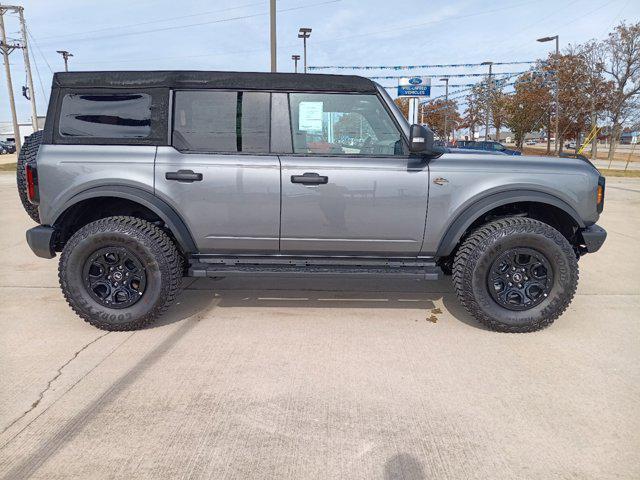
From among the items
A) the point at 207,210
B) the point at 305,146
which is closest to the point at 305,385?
the point at 207,210

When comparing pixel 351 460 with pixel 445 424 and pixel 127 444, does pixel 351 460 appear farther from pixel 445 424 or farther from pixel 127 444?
pixel 127 444

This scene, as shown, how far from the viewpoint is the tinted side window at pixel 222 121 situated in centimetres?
373

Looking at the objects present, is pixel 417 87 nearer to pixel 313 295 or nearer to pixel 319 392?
pixel 313 295

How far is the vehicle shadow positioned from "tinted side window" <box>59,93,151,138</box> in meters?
1.62

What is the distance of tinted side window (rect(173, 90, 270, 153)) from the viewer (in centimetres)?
373

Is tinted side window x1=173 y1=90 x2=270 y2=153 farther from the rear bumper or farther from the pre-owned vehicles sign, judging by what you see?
the pre-owned vehicles sign

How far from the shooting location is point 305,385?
3004mm

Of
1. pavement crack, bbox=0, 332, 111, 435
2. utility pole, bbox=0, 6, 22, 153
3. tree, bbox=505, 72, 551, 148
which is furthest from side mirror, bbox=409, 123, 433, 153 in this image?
tree, bbox=505, 72, 551, 148

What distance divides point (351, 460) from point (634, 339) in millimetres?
2750

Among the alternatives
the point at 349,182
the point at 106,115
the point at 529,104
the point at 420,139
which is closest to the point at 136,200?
the point at 106,115

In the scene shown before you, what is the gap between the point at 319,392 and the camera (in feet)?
9.59

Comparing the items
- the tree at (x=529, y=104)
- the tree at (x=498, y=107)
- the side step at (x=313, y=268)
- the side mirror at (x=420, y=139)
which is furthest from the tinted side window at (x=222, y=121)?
the tree at (x=498, y=107)

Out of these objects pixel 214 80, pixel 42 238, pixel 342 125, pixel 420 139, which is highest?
pixel 214 80

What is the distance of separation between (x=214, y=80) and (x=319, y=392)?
8.25 ft
